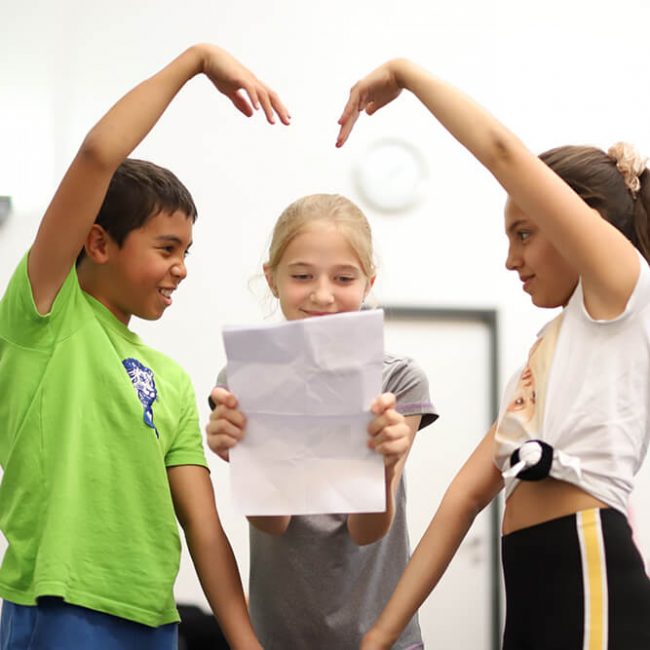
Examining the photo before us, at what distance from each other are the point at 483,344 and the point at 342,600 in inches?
57.2

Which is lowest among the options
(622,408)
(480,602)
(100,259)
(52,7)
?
(480,602)

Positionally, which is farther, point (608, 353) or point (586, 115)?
point (586, 115)

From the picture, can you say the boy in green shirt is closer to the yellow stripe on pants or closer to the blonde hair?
the blonde hair

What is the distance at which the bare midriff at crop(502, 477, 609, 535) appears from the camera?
41.4 inches

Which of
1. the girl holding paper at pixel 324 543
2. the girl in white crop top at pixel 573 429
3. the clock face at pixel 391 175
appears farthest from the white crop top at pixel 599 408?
the clock face at pixel 391 175

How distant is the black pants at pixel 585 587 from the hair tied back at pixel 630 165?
1.36ft

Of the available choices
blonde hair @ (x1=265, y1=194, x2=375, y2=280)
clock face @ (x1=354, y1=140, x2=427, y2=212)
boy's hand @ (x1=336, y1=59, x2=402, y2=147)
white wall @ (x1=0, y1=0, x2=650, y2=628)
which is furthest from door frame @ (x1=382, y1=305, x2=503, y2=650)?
boy's hand @ (x1=336, y1=59, x2=402, y2=147)

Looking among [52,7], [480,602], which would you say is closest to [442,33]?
[52,7]

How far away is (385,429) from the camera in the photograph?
1098mm

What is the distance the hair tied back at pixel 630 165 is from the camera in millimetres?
1199

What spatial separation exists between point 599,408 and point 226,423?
423mm

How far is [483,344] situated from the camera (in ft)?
8.73

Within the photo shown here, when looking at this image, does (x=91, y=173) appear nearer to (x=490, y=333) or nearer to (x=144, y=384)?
(x=144, y=384)

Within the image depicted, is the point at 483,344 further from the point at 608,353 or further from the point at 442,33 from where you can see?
the point at 608,353
